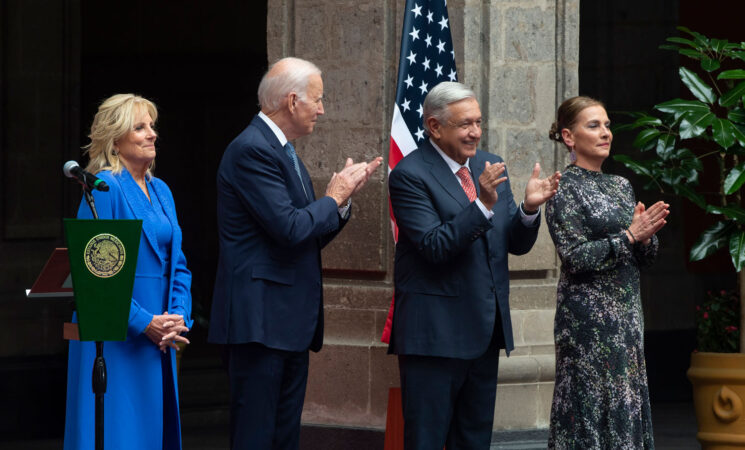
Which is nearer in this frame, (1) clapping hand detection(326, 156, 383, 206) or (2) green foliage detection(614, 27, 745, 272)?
(1) clapping hand detection(326, 156, 383, 206)

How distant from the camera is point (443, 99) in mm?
5832

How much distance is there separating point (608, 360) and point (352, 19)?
8.89 feet

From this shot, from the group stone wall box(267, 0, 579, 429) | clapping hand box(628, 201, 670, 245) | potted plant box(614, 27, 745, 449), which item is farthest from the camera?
stone wall box(267, 0, 579, 429)

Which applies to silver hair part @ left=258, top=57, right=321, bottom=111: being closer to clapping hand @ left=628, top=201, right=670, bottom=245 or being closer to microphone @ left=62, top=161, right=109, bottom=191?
microphone @ left=62, top=161, right=109, bottom=191

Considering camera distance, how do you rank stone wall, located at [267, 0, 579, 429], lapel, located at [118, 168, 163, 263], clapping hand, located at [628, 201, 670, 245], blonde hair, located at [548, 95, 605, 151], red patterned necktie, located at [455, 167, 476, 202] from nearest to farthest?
lapel, located at [118, 168, 163, 263] < red patterned necktie, located at [455, 167, 476, 202] < clapping hand, located at [628, 201, 670, 245] < blonde hair, located at [548, 95, 605, 151] < stone wall, located at [267, 0, 579, 429]

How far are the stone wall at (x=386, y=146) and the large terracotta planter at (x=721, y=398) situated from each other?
0.84 m

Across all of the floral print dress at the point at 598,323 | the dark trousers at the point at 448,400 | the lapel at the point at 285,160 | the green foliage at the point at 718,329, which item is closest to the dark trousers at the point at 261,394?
the dark trousers at the point at 448,400

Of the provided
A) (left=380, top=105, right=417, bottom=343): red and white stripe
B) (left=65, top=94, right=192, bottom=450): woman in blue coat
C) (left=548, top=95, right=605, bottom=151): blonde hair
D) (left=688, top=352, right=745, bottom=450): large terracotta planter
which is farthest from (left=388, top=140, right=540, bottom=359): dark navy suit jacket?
(left=688, top=352, right=745, bottom=450): large terracotta planter

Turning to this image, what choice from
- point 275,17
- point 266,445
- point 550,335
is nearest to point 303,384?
point 266,445

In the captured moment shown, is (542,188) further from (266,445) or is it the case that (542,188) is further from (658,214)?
(266,445)

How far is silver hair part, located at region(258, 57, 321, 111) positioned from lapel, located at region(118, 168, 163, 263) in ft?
2.12

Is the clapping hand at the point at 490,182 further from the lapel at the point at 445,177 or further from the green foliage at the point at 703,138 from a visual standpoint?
the green foliage at the point at 703,138

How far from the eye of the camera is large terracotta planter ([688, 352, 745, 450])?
752 centimetres

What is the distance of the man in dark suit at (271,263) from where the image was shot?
5.48 metres
